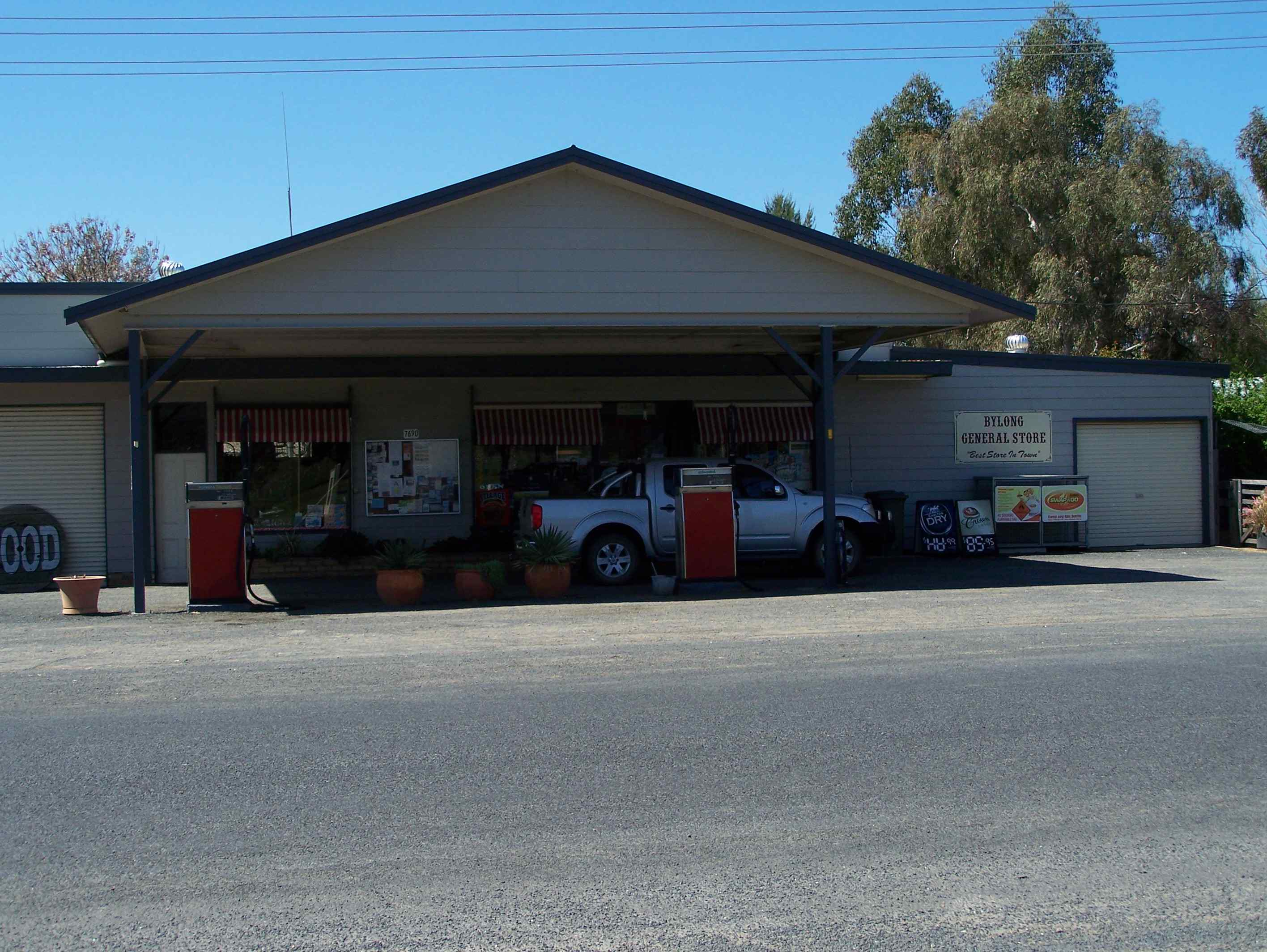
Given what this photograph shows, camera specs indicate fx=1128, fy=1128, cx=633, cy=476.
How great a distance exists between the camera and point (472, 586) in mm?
14570

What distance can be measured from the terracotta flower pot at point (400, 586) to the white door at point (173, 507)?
204 inches

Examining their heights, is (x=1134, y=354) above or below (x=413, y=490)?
above

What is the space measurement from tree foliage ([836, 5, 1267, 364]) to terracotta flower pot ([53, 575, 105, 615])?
93.9 feet

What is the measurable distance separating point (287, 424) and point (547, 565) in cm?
606

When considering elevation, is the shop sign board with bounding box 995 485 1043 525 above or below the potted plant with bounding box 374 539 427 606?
above

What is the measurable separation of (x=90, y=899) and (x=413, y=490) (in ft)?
47.0

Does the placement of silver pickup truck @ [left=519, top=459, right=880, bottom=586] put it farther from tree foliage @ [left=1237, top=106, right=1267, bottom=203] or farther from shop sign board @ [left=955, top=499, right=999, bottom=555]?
tree foliage @ [left=1237, top=106, right=1267, bottom=203]

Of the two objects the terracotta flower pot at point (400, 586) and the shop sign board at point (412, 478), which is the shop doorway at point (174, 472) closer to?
the shop sign board at point (412, 478)

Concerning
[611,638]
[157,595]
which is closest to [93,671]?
[611,638]

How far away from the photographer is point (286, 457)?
60.4 feet

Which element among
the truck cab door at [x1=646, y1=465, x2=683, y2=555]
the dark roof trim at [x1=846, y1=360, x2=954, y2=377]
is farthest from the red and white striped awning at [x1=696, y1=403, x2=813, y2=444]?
the truck cab door at [x1=646, y1=465, x2=683, y2=555]

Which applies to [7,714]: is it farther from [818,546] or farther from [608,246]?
[818,546]

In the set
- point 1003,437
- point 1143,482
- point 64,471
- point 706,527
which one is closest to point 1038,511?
point 1003,437

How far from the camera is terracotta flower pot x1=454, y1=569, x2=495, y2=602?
14562mm
